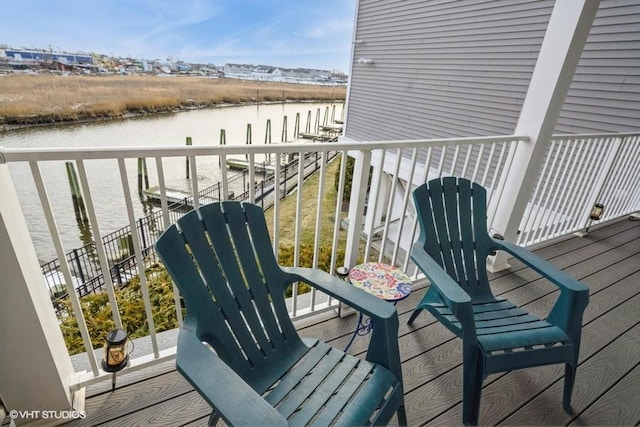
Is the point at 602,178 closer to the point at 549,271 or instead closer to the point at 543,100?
the point at 543,100

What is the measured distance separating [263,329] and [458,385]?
1.12 metres

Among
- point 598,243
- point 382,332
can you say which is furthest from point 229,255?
point 598,243

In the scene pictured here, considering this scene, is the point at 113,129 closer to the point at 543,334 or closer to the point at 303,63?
the point at 543,334

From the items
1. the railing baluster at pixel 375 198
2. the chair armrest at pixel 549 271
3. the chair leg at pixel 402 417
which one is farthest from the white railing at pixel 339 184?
the chair leg at pixel 402 417

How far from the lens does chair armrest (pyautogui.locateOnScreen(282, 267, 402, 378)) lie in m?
1.14

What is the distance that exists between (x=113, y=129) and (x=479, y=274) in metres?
3.41

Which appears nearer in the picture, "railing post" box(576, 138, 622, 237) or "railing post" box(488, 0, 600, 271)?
"railing post" box(488, 0, 600, 271)

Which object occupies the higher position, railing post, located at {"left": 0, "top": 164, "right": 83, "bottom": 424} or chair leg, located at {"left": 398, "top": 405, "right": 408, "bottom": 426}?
railing post, located at {"left": 0, "top": 164, "right": 83, "bottom": 424}

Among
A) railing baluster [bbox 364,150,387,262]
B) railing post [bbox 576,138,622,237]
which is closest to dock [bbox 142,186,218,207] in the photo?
railing baluster [bbox 364,150,387,262]

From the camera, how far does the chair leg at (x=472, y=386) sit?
54.9 inches

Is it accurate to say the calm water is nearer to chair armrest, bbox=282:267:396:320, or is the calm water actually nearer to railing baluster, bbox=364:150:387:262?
chair armrest, bbox=282:267:396:320

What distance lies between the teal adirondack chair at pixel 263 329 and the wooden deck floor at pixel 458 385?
1.30ft

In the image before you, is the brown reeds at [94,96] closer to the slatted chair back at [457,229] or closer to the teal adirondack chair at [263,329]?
the teal adirondack chair at [263,329]

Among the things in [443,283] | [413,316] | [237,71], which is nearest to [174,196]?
[237,71]
